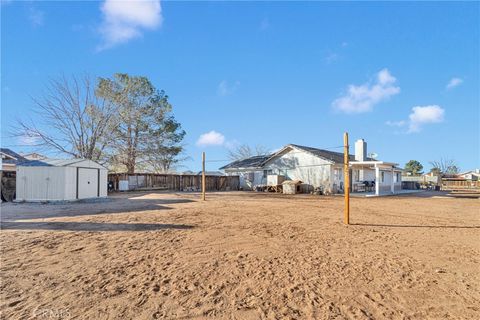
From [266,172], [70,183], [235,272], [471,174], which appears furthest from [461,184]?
[235,272]

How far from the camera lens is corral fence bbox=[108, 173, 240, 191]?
76.4ft

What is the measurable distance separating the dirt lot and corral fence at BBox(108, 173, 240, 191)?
15723mm

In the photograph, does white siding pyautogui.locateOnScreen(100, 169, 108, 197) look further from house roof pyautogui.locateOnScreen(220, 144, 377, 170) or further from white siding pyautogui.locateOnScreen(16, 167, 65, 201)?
house roof pyautogui.locateOnScreen(220, 144, 377, 170)

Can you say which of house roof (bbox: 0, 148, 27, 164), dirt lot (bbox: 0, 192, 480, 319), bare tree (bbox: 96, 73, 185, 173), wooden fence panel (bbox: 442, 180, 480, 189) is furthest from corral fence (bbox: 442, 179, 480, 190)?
house roof (bbox: 0, 148, 27, 164)

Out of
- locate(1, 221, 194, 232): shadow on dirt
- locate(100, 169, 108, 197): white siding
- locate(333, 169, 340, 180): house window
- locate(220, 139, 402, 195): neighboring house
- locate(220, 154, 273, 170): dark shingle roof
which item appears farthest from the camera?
locate(220, 154, 273, 170): dark shingle roof

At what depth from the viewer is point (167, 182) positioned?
86.8 ft

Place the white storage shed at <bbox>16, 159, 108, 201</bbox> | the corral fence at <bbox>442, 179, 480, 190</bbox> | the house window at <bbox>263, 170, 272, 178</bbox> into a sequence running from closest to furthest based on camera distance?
the white storage shed at <bbox>16, 159, 108, 201</bbox> → the house window at <bbox>263, 170, 272, 178</bbox> → the corral fence at <bbox>442, 179, 480, 190</bbox>

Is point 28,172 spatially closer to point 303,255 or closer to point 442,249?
point 303,255

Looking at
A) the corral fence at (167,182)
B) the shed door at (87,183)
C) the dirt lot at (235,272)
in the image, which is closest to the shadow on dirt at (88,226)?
the dirt lot at (235,272)

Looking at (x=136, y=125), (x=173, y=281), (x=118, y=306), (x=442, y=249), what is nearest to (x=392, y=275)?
(x=442, y=249)

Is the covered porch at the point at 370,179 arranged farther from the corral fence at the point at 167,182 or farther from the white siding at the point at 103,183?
the white siding at the point at 103,183

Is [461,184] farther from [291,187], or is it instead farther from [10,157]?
[10,157]

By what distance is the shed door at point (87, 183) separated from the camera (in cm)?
1620

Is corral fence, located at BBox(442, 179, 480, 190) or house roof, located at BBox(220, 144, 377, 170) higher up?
house roof, located at BBox(220, 144, 377, 170)
